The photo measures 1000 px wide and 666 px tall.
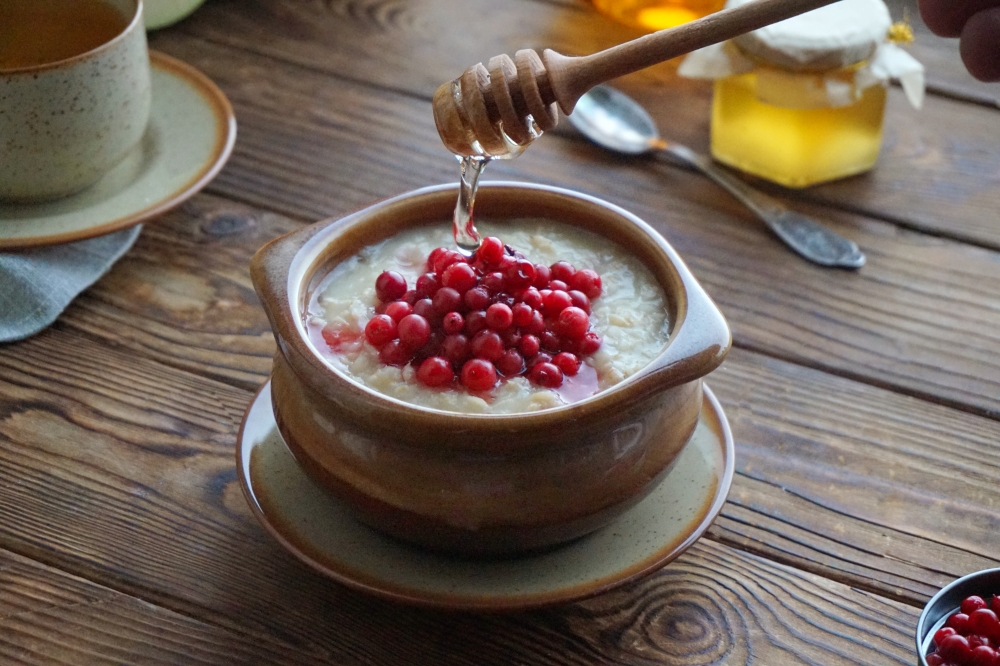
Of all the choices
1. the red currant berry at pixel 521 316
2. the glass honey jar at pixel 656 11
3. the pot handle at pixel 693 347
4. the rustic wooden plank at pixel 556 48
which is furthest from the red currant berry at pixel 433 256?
the glass honey jar at pixel 656 11

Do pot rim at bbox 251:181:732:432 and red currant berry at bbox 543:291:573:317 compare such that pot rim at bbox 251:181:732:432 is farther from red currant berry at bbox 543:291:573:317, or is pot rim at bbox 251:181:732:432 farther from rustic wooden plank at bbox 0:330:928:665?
rustic wooden plank at bbox 0:330:928:665

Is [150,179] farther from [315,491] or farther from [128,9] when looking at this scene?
[315,491]

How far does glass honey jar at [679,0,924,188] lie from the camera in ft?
4.08

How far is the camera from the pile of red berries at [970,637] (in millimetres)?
731

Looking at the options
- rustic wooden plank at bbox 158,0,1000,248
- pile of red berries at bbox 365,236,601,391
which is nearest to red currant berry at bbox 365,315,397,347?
pile of red berries at bbox 365,236,601,391

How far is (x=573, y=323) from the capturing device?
2.87 feet

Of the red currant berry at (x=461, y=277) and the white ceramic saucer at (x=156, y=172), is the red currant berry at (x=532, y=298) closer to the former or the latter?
the red currant berry at (x=461, y=277)

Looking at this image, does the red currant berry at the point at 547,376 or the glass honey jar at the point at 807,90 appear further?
the glass honey jar at the point at 807,90

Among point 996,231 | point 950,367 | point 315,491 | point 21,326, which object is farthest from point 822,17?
point 21,326

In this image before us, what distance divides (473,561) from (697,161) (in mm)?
756

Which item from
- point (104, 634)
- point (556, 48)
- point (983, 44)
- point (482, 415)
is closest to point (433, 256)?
point (482, 415)

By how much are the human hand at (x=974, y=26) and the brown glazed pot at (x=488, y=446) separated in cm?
34

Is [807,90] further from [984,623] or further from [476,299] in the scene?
[984,623]

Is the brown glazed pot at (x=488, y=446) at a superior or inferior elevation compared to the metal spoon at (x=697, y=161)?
superior
